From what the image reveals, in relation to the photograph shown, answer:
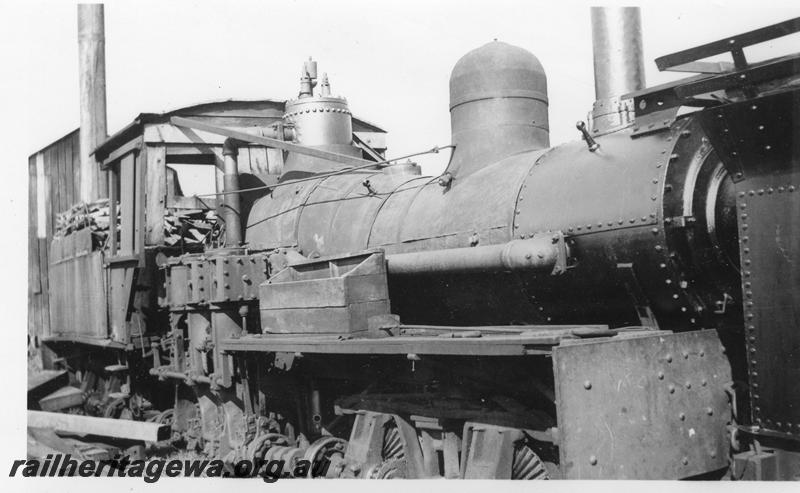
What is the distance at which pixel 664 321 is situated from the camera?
388cm

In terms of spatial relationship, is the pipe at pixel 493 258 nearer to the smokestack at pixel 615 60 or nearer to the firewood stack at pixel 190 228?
the smokestack at pixel 615 60

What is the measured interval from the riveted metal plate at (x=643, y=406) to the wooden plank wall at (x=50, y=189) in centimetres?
1152

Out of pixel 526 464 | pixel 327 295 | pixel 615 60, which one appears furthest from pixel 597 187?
pixel 615 60

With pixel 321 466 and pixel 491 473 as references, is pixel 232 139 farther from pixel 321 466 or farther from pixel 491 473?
pixel 491 473

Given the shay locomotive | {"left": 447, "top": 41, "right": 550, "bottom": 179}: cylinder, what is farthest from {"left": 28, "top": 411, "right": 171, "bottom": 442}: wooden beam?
{"left": 447, "top": 41, "right": 550, "bottom": 179}: cylinder

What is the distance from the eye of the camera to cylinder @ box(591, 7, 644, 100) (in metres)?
5.89

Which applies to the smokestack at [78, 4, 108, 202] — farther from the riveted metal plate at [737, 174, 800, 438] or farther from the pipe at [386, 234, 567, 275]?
the riveted metal plate at [737, 174, 800, 438]

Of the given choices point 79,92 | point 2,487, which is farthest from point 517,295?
point 79,92

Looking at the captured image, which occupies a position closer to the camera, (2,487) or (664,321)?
(664,321)

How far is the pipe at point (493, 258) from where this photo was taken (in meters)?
3.94

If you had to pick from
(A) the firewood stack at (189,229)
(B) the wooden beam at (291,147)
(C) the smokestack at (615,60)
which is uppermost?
(C) the smokestack at (615,60)

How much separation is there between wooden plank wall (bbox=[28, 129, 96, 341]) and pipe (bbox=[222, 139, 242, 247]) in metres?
7.24

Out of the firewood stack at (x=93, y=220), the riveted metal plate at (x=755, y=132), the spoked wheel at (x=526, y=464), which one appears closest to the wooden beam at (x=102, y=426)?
the firewood stack at (x=93, y=220)

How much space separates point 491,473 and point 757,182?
6.54 ft
